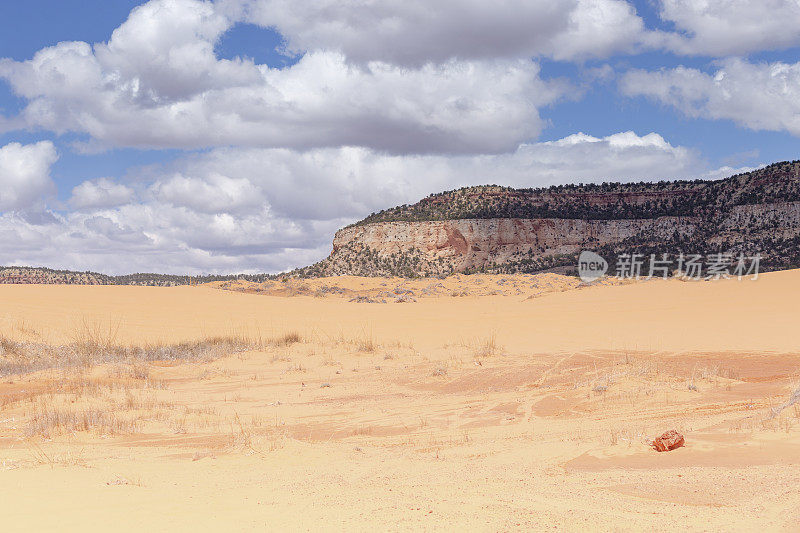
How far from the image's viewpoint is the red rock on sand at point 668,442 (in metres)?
5.68

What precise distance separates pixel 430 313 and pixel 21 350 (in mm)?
13146

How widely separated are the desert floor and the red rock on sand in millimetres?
68

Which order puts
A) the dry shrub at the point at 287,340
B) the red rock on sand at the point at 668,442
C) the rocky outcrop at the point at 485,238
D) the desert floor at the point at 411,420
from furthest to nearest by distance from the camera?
the rocky outcrop at the point at 485,238 < the dry shrub at the point at 287,340 < the red rock on sand at the point at 668,442 < the desert floor at the point at 411,420

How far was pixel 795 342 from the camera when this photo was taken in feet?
44.5

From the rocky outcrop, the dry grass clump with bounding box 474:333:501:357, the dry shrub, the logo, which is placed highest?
the rocky outcrop

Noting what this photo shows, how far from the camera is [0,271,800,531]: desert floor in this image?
4359 millimetres

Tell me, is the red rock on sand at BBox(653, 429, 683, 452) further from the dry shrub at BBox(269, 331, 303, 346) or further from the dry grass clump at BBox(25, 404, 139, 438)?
the dry shrub at BBox(269, 331, 303, 346)

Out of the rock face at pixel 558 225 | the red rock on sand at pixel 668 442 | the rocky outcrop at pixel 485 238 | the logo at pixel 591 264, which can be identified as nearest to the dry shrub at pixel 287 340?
the red rock on sand at pixel 668 442

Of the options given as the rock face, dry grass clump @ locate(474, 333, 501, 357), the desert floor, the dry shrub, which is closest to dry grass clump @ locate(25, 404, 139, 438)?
the desert floor

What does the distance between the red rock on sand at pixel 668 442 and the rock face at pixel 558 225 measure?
5888 centimetres

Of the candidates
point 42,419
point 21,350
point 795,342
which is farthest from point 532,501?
point 21,350

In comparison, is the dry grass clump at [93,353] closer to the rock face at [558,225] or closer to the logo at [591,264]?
the logo at [591,264]

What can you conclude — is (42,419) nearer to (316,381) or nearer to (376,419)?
(376,419)

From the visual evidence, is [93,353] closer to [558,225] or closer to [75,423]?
[75,423]
